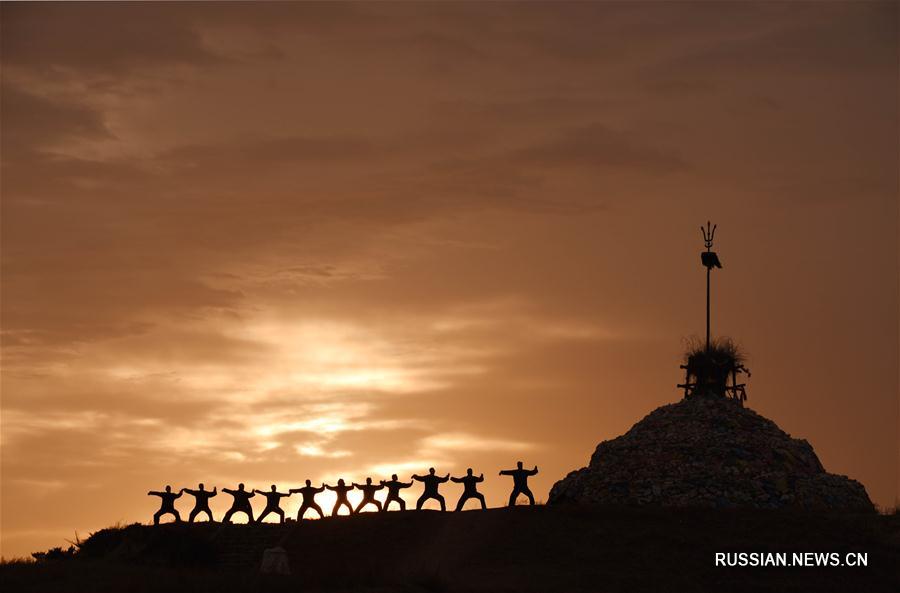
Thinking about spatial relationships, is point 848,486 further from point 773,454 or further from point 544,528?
point 544,528

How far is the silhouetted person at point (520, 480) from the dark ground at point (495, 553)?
6.16 ft

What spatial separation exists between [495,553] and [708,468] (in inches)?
428

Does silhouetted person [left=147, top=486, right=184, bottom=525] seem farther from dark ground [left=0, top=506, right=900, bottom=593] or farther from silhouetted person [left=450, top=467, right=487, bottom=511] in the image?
silhouetted person [left=450, top=467, right=487, bottom=511]

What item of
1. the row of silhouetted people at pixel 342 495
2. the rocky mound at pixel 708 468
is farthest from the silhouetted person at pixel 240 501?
the rocky mound at pixel 708 468

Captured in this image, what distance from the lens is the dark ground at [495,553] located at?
3325 centimetres

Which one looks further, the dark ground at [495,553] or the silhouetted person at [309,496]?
the silhouetted person at [309,496]

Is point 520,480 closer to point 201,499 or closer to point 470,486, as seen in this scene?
point 470,486

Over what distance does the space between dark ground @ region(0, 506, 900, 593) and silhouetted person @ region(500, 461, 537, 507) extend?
1.88 m

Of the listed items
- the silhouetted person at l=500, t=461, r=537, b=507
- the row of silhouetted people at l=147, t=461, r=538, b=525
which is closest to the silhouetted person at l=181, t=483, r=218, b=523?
the row of silhouetted people at l=147, t=461, r=538, b=525

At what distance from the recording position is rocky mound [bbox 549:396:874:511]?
45094 millimetres

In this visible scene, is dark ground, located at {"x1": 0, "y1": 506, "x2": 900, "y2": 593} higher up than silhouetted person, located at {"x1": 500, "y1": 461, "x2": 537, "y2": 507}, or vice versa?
silhouetted person, located at {"x1": 500, "y1": 461, "x2": 537, "y2": 507}

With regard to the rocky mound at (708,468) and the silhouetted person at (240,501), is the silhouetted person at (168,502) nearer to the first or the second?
the silhouetted person at (240,501)

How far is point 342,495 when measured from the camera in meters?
47.4

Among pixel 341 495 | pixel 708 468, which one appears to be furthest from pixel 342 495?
pixel 708 468
